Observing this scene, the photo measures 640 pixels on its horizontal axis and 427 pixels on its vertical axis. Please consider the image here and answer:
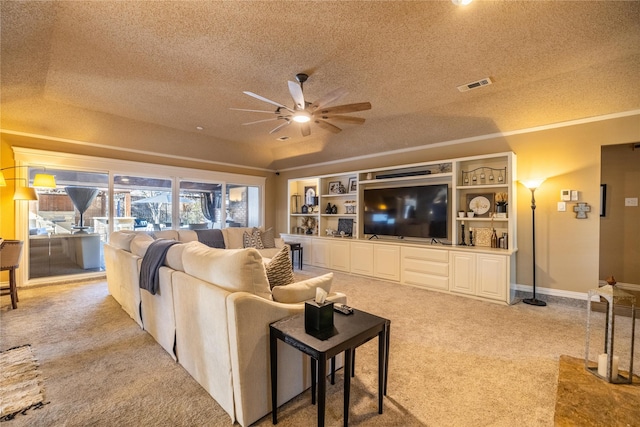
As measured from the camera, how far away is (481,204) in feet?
14.8

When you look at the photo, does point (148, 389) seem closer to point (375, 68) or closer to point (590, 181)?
point (375, 68)

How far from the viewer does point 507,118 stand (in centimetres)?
401

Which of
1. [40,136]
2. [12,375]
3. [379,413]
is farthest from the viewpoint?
[40,136]

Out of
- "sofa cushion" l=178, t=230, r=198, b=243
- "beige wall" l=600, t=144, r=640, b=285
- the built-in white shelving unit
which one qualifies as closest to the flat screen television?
the built-in white shelving unit

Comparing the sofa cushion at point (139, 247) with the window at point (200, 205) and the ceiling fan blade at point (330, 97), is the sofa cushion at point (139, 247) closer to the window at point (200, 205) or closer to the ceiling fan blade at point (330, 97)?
the ceiling fan blade at point (330, 97)

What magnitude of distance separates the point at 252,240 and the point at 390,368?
4.04 meters

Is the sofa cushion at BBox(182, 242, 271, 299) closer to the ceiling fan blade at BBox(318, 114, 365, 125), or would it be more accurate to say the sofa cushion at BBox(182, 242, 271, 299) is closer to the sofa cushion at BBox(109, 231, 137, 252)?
the ceiling fan blade at BBox(318, 114, 365, 125)

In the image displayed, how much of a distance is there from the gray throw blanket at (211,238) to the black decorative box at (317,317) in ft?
14.3

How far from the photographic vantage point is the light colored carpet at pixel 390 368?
1751 millimetres

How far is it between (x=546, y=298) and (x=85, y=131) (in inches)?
313

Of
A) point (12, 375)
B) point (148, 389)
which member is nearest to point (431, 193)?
point (148, 389)

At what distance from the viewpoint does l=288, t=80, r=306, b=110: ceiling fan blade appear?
239 cm

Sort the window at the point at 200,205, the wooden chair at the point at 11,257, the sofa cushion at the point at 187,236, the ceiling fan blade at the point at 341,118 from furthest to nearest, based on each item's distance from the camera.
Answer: the window at the point at 200,205, the sofa cushion at the point at 187,236, the wooden chair at the point at 11,257, the ceiling fan blade at the point at 341,118

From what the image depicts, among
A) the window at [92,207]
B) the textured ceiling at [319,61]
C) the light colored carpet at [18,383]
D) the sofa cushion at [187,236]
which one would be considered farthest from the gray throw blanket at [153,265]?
the window at [92,207]
